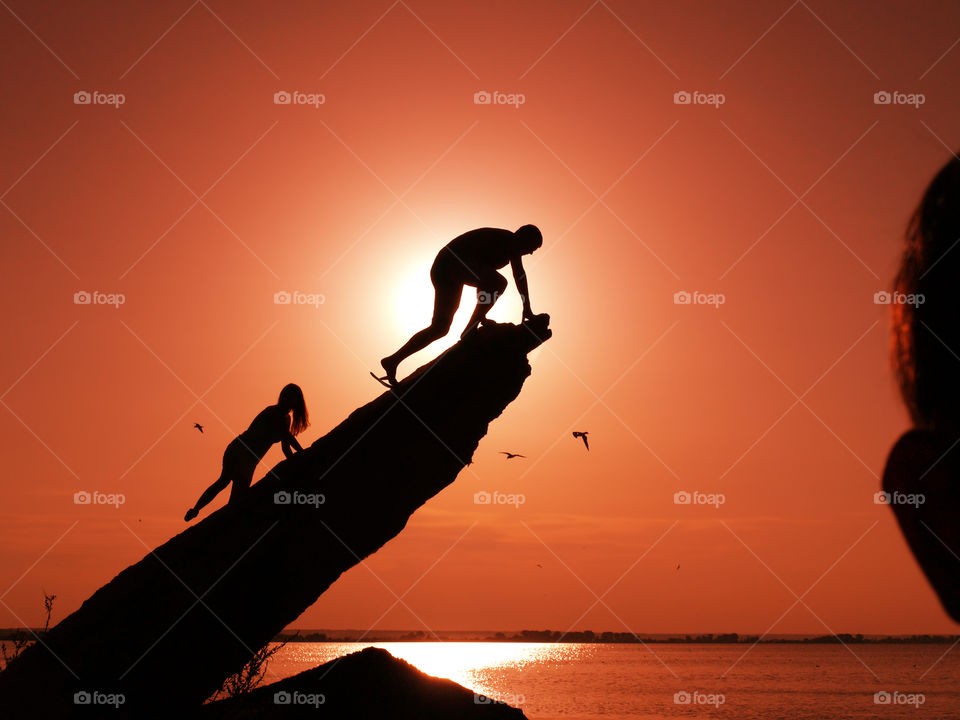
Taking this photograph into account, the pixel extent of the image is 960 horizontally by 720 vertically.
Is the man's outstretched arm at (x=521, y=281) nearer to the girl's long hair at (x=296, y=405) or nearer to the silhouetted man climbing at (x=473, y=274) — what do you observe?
the silhouetted man climbing at (x=473, y=274)

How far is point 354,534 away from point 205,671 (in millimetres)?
2194

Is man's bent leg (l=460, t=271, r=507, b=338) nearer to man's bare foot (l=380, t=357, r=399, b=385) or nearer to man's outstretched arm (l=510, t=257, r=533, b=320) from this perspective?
man's outstretched arm (l=510, t=257, r=533, b=320)

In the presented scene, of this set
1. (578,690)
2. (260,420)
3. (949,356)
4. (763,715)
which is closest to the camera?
(949,356)

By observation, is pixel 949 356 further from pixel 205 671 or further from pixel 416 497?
pixel 205 671

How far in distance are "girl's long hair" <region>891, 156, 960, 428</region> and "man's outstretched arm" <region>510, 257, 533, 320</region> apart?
29.1 feet

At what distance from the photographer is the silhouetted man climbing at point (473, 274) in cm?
1001

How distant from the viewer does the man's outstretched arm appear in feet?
32.8

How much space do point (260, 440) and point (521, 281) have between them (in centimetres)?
401

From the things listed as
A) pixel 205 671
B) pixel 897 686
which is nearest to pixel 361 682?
pixel 205 671

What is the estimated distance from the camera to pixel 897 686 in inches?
4176

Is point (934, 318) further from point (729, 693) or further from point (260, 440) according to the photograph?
point (729, 693)
